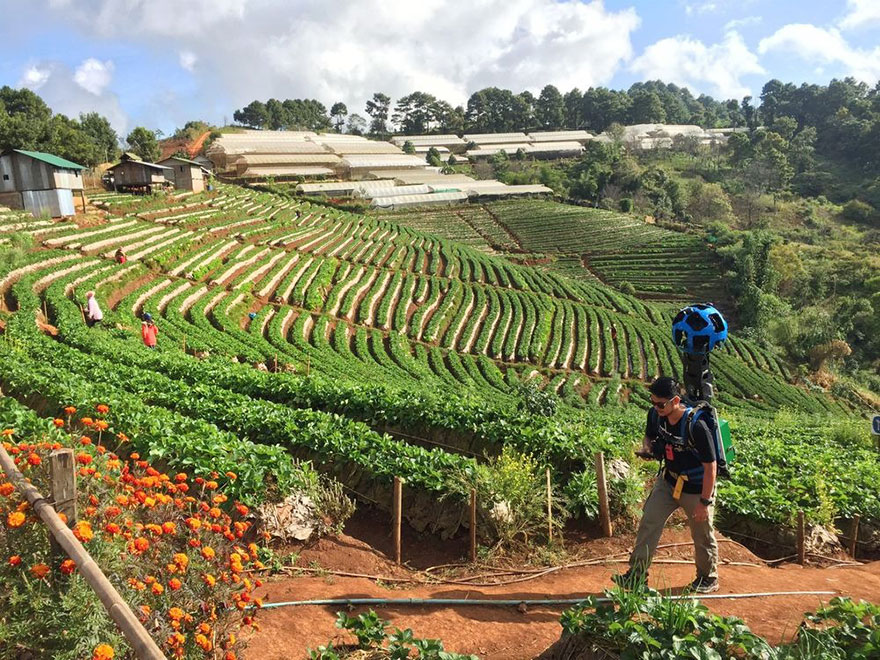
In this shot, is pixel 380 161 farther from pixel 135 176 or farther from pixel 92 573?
pixel 92 573

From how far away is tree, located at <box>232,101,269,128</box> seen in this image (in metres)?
129

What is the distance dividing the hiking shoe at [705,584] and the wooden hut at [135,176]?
51563 mm

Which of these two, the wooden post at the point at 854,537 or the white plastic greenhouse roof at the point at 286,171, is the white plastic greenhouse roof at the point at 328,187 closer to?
the white plastic greenhouse roof at the point at 286,171

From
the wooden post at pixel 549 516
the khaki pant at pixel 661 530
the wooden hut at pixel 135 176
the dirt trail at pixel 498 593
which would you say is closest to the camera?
the dirt trail at pixel 498 593

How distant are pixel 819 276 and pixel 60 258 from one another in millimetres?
71641

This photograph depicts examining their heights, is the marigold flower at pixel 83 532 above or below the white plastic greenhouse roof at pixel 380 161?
below

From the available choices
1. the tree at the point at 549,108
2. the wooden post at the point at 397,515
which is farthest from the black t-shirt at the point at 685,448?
the tree at the point at 549,108

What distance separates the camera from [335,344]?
97.7 feet

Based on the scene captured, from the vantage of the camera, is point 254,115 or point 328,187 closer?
point 328,187

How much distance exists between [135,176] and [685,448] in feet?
171

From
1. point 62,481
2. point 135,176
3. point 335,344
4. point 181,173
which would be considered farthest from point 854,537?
point 181,173

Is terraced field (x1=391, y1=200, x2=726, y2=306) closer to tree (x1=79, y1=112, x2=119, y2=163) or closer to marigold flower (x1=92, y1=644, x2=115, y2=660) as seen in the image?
tree (x1=79, y1=112, x2=119, y2=163)

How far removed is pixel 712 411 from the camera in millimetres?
5613

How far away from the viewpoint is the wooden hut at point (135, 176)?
154 ft
